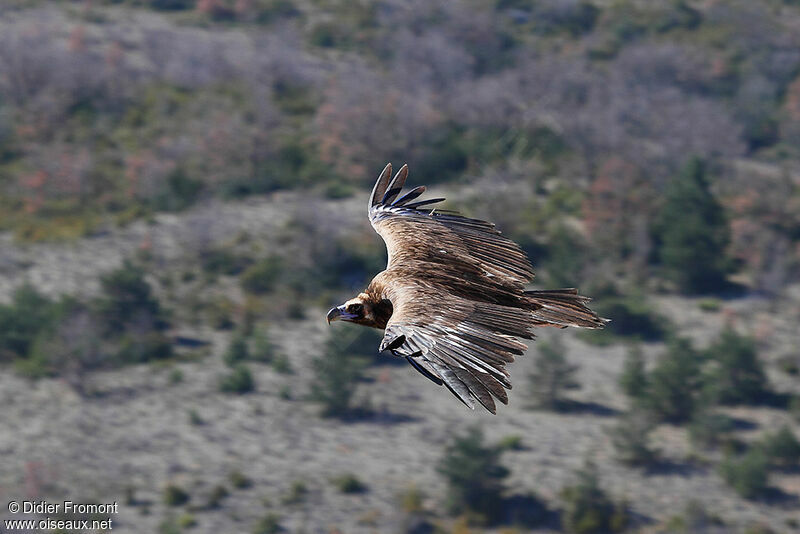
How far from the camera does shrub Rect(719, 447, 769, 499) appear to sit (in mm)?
46406

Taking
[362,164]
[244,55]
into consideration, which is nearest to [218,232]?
[362,164]

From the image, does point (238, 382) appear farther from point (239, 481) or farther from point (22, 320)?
point (22, 320)

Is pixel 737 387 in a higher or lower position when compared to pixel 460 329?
lower

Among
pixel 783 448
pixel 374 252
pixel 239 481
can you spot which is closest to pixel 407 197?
pixel 239 481

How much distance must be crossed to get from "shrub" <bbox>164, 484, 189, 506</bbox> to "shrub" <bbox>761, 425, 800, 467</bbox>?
23.8m

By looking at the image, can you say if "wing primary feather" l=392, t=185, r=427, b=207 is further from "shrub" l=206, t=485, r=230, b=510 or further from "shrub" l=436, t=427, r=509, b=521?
"shrub" l=206, t=485, r=230, b=510

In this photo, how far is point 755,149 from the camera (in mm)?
79625

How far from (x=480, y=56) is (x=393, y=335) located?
260ft

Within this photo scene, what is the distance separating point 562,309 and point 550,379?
3739 cm

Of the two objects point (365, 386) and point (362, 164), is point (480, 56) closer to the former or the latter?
point (362, 164)

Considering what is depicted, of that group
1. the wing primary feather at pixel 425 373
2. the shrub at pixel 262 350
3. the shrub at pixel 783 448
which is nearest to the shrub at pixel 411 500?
the shrub at pixel 262 350

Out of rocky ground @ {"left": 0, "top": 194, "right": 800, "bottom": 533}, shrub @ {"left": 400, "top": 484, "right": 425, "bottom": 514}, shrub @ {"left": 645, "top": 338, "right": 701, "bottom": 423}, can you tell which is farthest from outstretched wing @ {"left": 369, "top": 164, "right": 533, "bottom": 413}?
shrub @ {"left": 645, "top": 338, "right": 701, "bottom": 423}

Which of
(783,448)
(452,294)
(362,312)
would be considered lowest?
(783,448)

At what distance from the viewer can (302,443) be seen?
161 ft
